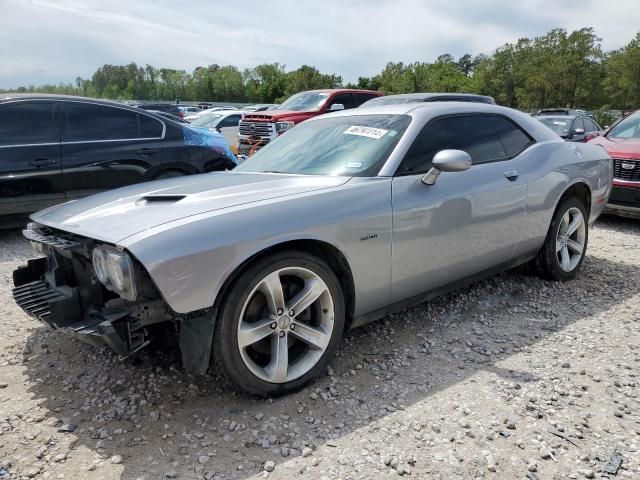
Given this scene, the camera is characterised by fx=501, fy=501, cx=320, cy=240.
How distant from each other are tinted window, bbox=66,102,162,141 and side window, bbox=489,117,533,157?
4.11 metres

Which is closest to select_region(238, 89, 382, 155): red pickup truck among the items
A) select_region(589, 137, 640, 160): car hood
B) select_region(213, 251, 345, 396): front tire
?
select_region(589, 137, 640, 160): car hood

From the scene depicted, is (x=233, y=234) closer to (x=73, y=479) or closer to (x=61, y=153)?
(x=73, y=479)

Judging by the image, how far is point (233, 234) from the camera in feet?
7.70

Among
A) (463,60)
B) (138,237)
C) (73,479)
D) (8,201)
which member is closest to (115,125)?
(8,201)

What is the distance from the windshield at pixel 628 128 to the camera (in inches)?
289

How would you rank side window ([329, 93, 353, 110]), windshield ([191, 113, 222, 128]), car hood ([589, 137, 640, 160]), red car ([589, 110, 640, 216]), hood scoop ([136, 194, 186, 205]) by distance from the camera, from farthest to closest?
windshield ([191, 113, 222, 128]) < side window ([329, 93, 353, 110]) < car hood ([589, 137, 640, 160]) < red car ([589, 110, 640, 216]) < hood scoop ([136, 194, 186, 205])

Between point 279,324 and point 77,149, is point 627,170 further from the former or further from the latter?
point 77,149

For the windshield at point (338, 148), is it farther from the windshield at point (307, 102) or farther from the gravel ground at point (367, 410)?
the windshield at point (307, 102)

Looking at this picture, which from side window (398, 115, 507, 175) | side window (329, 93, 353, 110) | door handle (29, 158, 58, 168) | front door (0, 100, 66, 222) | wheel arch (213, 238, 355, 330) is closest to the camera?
wheel arch (213, 238, 355, 330)

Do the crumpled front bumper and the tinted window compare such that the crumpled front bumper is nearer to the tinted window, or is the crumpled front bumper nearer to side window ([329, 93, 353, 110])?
the tinted window

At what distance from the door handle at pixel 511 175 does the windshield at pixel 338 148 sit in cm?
90

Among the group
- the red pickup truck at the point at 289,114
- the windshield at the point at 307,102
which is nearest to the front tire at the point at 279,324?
the red pickup truck at the point at 289,114

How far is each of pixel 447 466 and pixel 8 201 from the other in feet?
16.8

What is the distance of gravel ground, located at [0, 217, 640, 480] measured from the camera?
7.07 feet
